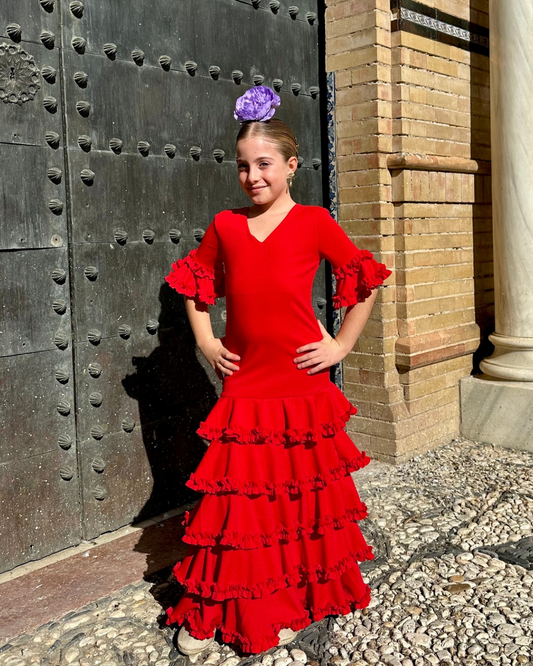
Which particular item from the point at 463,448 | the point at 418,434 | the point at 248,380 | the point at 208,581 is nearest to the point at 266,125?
the point at 248,380

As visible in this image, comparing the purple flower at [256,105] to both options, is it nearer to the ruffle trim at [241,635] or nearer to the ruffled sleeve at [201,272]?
the ruffled sleeve at [201,272]

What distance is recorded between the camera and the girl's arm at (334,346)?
8.20 feet

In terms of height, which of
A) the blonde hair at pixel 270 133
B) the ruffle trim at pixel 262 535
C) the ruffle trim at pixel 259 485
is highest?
the blonde hair at pixel 270 133

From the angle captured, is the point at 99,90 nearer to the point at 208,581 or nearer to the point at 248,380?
the point at 248,380

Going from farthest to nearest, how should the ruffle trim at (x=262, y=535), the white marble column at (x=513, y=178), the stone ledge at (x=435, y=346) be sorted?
1. the white marble column at (x=513, y=178)
2. the stone ledge at (x=435, y=346)
3. the ruffle trim at (x=262, y=535)

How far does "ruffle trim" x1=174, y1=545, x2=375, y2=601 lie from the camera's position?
239 centimetres

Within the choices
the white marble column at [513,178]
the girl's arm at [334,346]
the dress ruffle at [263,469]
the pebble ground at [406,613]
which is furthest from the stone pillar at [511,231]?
the dress ruffle at [263,469]

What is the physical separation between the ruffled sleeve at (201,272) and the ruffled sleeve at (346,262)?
38 centimetres

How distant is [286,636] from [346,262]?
1256 mm

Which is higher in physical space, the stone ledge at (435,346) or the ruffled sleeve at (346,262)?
the ruffled sleeve at (346,262)

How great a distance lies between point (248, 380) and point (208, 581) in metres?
0.66

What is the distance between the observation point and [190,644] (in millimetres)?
2467

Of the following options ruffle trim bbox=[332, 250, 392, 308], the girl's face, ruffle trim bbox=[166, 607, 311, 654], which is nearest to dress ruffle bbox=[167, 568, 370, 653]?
ruffle trim bbox=[166, 607, 311, 654]

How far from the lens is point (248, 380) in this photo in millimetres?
2512
